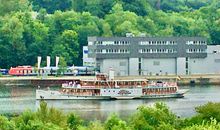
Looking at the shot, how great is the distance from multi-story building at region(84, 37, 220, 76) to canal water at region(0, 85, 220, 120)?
9382mm

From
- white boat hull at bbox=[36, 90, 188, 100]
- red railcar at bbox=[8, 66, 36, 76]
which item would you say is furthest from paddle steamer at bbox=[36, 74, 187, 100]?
red railcar at bbox=[8, 66, 36, 76]

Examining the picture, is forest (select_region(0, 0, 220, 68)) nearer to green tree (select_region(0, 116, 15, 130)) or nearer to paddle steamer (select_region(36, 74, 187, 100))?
paddle steamer (select_region(36, 74, 187, 100))

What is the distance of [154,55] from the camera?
2675 inches

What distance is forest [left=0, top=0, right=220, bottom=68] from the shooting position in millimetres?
73000

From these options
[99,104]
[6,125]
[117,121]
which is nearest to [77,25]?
[99,104]

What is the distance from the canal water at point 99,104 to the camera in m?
44.3

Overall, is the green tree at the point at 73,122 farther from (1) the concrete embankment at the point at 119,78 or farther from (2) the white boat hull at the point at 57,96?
(1) the concrete embankment at the point at 119,78

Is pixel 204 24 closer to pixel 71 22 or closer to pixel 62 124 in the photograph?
pixel 71 22

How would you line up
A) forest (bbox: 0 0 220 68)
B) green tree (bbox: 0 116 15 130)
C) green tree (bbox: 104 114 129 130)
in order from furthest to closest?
forest (bbox: 0 0 220 68) < green tree (bbox: 104 114 129 130) < green tree (bbox: 0 116 15 130)

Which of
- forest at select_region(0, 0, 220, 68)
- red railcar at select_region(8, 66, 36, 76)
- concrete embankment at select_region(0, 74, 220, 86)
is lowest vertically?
concrete embankment at select_region(0, 74, 220, 86)

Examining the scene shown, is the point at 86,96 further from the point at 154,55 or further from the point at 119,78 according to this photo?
the point at 154,55

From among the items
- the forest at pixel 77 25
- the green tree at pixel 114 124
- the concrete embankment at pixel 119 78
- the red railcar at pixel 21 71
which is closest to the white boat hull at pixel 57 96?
the concrete embankment at pixel 119 78

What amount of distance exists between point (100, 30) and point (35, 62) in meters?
7.83

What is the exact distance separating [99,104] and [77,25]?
27.2 meters
